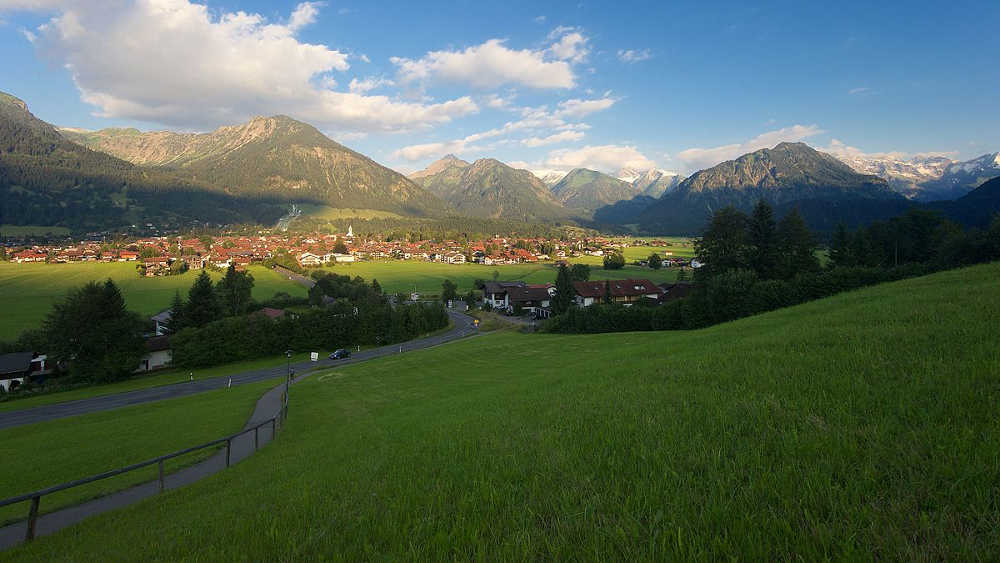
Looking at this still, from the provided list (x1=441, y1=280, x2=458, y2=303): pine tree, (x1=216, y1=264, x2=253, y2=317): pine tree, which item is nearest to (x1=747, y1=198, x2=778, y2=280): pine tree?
(x1=441, y1=280, x2=458, y2=303): pine tree

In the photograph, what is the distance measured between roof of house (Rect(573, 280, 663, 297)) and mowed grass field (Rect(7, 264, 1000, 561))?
219 feet

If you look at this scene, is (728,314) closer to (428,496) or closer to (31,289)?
(428,496)

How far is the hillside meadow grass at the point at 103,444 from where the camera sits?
13328 mm

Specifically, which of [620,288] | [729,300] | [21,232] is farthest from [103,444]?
[21,232]

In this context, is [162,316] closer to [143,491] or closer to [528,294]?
[528,294]

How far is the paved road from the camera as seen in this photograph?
3102 centimetres

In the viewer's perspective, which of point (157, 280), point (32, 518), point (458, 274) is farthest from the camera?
point (458, 274)

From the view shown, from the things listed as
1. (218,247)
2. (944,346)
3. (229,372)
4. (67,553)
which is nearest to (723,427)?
(944,346)

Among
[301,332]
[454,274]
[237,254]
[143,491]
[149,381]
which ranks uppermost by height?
[237,254]

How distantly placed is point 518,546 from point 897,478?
118 inches

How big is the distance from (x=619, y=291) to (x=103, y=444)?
72.2 metres

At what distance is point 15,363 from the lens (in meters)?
44.9

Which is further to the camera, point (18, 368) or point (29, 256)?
point (29, 256)

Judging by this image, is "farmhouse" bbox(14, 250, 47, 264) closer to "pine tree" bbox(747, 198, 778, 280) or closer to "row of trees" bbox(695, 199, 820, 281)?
"row of trees" bbox(695, 199, 820, 281)
